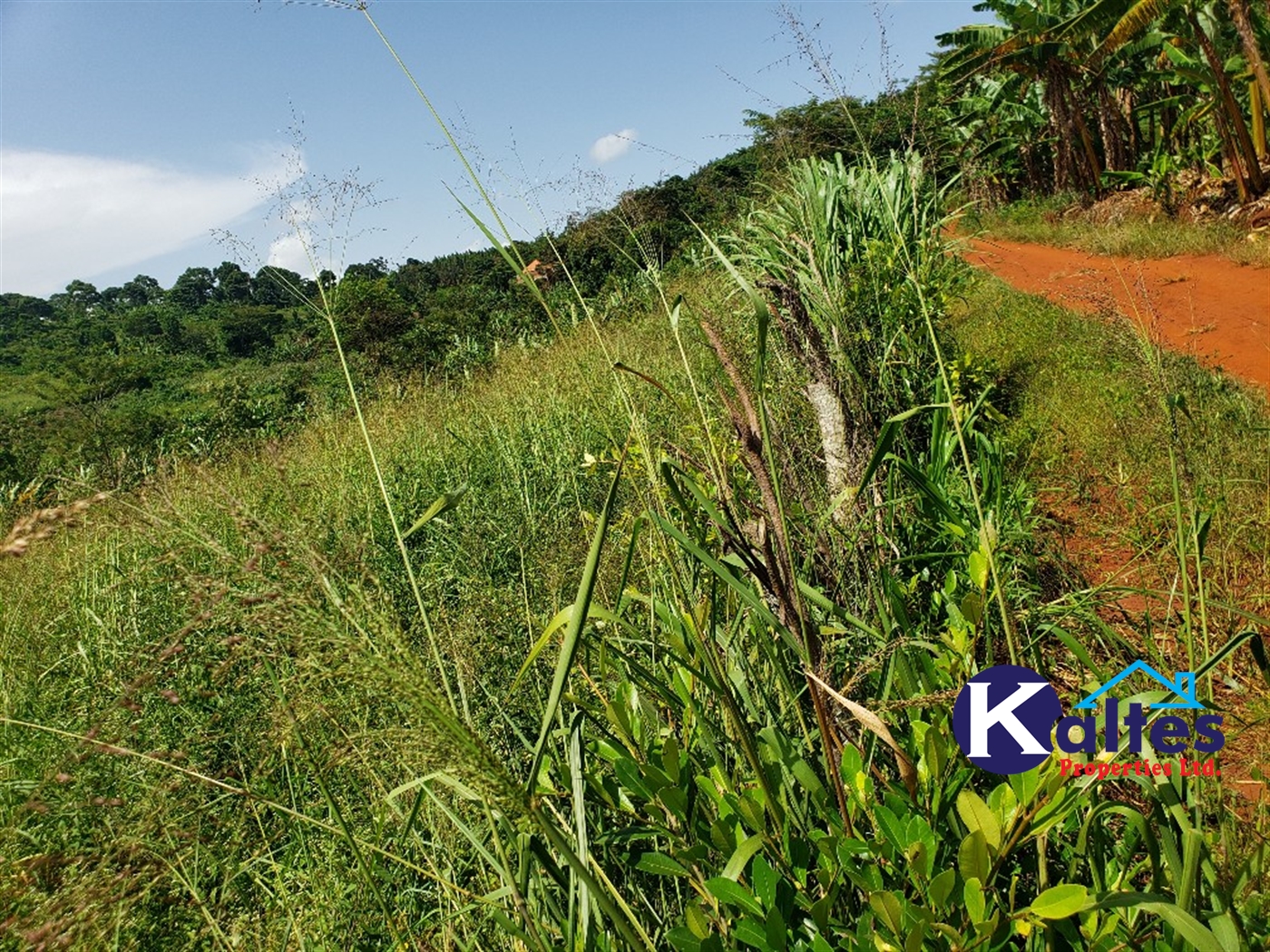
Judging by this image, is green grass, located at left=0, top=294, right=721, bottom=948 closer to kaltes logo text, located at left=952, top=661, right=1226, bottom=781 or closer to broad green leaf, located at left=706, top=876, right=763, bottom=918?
broad green leaf, located at left=706, top=876, right=763, bottom=918

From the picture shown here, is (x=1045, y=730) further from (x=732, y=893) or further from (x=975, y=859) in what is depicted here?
(x=732, y=893)

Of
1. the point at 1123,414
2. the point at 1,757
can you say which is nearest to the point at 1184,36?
the point at 1123,414

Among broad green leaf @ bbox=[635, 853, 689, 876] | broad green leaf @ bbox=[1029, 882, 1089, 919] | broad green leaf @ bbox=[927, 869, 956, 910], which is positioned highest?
broad green leaf @ bbox=[635, 853, 689, 876]

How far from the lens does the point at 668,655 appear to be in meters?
1.53

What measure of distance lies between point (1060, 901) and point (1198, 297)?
8455mm

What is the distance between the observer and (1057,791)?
3.28 ft

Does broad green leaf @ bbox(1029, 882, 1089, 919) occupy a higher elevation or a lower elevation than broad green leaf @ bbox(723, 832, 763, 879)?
lower

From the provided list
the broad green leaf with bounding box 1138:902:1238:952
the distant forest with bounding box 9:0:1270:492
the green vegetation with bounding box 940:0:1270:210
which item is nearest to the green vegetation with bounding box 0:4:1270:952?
the broad green leaf with bounding box 1138:902:1238:952

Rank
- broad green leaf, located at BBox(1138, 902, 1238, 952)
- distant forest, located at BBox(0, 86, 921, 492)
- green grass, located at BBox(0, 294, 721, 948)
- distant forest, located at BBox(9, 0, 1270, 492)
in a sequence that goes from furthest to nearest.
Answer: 1. distant forest, located at BBox(9, 0, 1270, 492)
2. distant forest, located at BBox(0, 86, 921, 492)
3. green grass, located at BBox(0, 294, 721, 948)
4. broad green leaf, located at BBox(1138, 902, 1238, 952)

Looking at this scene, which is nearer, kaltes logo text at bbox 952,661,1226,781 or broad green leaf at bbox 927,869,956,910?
broad green leaf at bbox 927,869,956,910

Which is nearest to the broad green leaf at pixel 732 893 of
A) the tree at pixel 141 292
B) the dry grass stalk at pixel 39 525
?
the dry grass stalk at pixel 39 525

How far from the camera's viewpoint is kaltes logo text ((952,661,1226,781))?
1125 millimetres

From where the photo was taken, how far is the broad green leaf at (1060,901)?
91cm

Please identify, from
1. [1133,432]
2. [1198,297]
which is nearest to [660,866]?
[1133,432]
